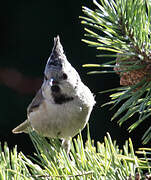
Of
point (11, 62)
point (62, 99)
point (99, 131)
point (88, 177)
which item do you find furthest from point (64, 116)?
point (11, 62)

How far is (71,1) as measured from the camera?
3512 mm

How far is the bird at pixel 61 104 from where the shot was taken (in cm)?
190

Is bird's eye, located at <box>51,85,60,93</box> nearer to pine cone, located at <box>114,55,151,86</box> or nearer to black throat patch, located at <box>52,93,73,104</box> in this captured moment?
black throat patch, located at <box>52,93,73,104</box>

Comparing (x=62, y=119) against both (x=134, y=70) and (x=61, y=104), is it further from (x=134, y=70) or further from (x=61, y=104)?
(x=134, y=70)

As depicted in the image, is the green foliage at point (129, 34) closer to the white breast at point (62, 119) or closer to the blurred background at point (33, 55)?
the white breast at point (62, 119)

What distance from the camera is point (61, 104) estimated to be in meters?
1.97

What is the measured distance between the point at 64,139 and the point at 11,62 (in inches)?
71.3

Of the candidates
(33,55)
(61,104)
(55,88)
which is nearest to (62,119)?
(61,104)

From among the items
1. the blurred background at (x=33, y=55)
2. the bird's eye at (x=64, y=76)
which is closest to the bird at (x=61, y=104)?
the bird's eye at (x=64, y=76)

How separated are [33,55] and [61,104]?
1696 millimetres

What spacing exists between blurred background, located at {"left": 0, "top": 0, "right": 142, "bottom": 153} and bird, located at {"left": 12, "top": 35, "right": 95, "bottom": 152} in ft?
4.30

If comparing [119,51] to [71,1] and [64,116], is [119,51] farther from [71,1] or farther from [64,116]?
[71,1]

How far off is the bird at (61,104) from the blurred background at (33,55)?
1309 mm

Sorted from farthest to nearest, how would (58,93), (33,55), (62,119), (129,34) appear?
(33,55)
(58,93)
(62,119)
(129,34)
